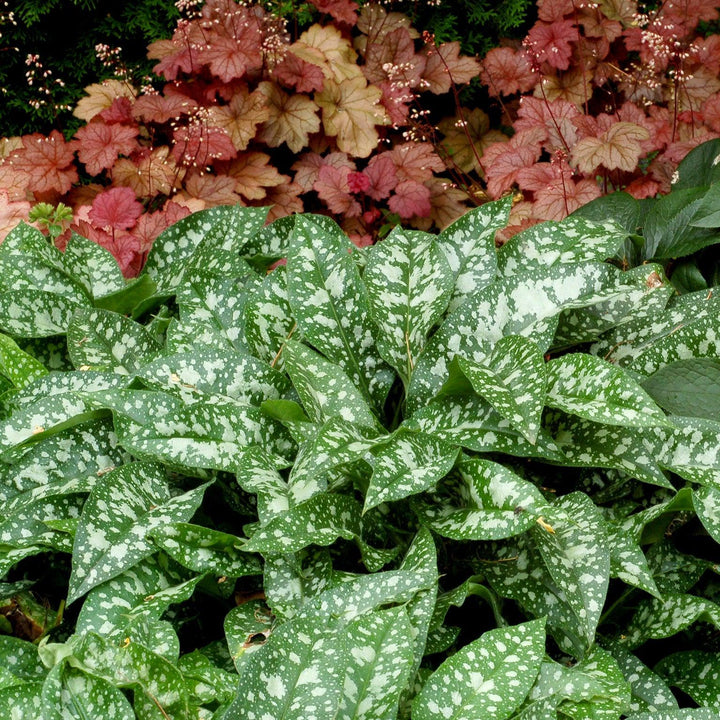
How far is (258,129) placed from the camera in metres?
3.26

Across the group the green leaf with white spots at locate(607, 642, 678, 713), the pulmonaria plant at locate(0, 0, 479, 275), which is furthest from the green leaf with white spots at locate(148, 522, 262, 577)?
the pulmonaria plant at locate(0, 0, 479, 275)

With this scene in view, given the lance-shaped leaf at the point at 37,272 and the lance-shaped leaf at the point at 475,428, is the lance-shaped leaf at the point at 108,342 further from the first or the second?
the lance-shaped leaf at the point at 475,428

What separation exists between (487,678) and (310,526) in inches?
12.8

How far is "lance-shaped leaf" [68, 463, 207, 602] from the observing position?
136cm

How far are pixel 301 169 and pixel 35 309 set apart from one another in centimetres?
161

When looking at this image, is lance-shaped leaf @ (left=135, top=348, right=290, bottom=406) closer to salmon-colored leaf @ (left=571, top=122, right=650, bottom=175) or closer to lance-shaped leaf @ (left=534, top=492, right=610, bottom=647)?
lance-shaped leaf @ (left=534, top=492, right=610, bottom=647)

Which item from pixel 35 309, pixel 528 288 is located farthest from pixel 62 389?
pixel 528 288

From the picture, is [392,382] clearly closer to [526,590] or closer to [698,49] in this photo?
[526,590]

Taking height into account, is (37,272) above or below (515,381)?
above

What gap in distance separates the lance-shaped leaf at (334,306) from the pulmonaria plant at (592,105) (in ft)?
4.39

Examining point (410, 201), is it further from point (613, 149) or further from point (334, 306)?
point (334, 306)

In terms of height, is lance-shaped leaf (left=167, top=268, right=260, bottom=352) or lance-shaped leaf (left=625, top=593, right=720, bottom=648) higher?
lance-shaped leaf (left=167, top=268, right=260, bottom=352)

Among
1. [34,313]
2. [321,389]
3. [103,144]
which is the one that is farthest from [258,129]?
[321,389]

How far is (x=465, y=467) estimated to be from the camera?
143 centimetres
